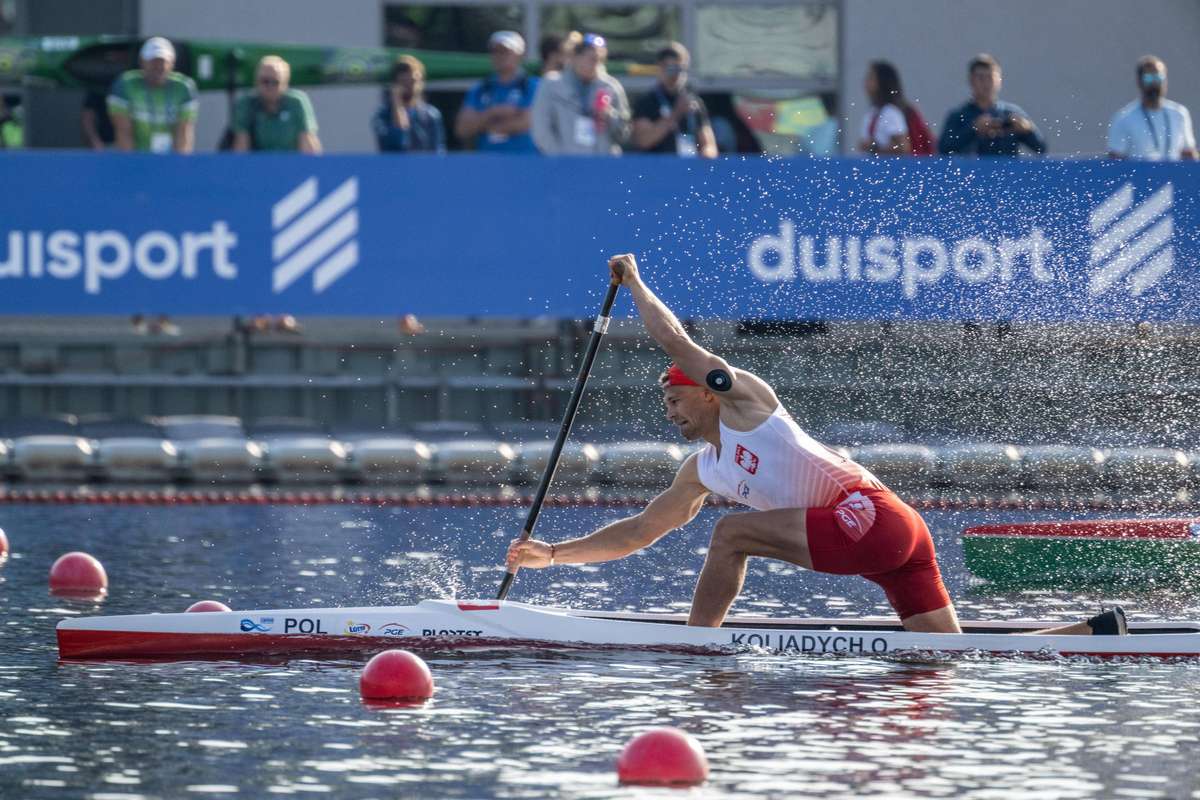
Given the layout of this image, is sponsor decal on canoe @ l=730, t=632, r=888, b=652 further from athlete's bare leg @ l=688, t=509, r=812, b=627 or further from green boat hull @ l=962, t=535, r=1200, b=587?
green boat hull @ l=962, t=535, r=1200, b=587

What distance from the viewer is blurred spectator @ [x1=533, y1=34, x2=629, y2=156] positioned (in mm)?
17281

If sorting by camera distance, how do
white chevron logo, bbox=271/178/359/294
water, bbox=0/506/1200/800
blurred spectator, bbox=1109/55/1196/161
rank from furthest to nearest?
blurred spectator, bbox=1109/55/1196/161
white chevron logo, bbox=271/178/359/294
water, bbox=0/506/1200/800

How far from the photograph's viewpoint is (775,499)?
1000 cm

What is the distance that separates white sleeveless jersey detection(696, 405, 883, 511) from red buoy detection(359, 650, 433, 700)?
1762 mm

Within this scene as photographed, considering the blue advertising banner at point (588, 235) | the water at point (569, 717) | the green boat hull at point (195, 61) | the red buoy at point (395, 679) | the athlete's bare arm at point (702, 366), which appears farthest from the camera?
the green boat hull at point (195, 61)

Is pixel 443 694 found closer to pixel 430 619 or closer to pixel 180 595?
pixel 430 619

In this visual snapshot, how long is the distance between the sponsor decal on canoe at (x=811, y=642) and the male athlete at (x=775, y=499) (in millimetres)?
191

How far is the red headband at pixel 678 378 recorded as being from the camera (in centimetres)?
980

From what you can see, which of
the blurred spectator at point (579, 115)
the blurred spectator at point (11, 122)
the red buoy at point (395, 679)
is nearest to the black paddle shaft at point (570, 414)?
the red buoy at point (395, 679)

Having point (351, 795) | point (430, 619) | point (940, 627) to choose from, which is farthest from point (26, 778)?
point (940, 627)

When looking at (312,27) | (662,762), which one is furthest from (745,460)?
(312,27)

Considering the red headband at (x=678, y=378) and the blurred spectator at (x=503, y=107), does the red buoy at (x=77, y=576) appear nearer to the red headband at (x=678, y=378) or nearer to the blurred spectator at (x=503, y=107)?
the red headband at (x=678, y=378)

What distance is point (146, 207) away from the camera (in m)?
16.9

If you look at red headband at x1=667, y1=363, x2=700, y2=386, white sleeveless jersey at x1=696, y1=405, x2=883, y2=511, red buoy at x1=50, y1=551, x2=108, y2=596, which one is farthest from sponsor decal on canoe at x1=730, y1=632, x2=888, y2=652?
red buoy at x1=50, y1=551, x2=108, y2=596
